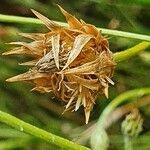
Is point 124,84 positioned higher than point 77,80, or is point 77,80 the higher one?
point 77,80

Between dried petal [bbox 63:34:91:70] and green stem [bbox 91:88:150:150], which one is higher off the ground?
dried petal [bbox 63:34:91:70]

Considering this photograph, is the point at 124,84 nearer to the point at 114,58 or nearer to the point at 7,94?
the point at 7,94

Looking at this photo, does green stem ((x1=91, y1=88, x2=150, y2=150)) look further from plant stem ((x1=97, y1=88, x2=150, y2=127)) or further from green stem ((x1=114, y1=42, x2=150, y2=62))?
green stem ((x1=114, y1=42, x2=150, y2=62))

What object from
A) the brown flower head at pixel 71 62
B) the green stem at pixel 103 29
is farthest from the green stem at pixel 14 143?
the brown flower head at pixel 71 62

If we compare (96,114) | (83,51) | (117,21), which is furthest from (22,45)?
(96,114)

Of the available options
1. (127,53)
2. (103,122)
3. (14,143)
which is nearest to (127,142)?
(103,122)

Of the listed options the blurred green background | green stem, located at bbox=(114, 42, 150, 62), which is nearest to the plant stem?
the blurred green background

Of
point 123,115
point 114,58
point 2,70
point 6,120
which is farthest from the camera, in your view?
point 2,70
